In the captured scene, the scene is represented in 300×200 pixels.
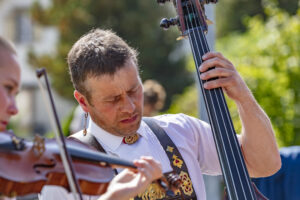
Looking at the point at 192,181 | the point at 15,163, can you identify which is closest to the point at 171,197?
the point at 192,181

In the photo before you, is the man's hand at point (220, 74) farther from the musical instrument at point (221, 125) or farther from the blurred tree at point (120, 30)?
the blurred tree at point (120, 30)

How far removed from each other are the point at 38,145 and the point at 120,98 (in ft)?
1.52

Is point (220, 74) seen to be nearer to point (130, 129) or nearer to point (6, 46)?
point (130, 129)

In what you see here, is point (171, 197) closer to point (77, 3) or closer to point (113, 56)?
point (113, 56)

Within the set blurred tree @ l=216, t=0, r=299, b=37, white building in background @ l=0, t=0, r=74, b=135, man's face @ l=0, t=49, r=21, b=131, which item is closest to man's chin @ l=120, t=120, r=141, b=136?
man's face @ l=0, t=49, r=21, b=131

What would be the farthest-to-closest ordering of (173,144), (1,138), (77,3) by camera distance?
1. (77,3)
2. (173,144)
3. (1,138)

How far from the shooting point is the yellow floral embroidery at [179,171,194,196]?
2.02m

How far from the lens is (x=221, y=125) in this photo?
1958 millimetres

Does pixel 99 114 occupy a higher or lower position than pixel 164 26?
lower

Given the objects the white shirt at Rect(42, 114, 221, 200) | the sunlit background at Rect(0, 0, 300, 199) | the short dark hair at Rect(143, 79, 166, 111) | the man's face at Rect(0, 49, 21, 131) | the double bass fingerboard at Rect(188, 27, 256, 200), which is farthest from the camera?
the sunlit background at Rect(0, 0, 300, 199)

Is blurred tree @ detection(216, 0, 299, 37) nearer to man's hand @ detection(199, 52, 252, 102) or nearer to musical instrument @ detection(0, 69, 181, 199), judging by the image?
man's hand @ detection(199, 52, 252, 102)

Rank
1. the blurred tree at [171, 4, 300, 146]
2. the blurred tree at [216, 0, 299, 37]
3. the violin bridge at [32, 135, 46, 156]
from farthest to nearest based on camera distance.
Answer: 1. the blurred tree at [216, 0, 299, 37]
2. the blurred tree at [171, 4, 300, 146]
3. the violin bridge at [32, 135, 46, 156]

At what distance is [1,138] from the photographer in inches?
61.4

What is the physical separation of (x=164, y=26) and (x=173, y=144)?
0.52 m
